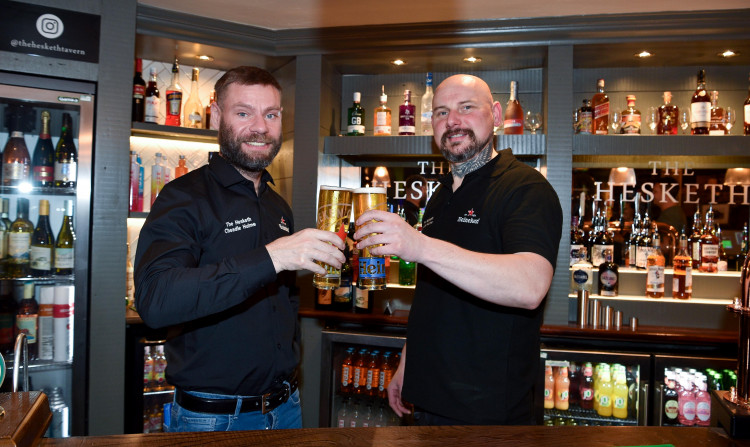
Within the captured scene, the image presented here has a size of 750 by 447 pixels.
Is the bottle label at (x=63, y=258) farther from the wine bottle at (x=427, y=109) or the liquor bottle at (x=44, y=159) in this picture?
the wine bottle at (x=427, y=109)

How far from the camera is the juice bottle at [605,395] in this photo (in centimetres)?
300

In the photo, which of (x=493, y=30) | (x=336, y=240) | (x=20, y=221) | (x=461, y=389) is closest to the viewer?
(x=336, y=240)

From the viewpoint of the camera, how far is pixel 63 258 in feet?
9.51

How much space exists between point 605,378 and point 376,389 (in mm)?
1339

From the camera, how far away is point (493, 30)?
10.4ft

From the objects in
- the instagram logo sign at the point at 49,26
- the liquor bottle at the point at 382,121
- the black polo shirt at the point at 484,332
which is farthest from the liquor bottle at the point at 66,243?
the black polo shirt at the point at 484,332

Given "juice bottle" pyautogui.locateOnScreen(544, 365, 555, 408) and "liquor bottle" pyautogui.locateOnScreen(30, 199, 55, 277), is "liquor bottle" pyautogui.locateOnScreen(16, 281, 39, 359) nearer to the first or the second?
"liquor bottle" pyautogui.locateOnScreen(30, 199, 55, 277)

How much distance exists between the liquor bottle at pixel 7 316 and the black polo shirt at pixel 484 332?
7.51ft

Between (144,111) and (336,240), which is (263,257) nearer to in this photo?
(336,240)

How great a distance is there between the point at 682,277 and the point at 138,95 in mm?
3581

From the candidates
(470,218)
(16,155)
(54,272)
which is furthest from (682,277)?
(16,155)

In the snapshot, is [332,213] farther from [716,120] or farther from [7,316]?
[716,120]

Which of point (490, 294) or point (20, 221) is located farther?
point (20, 221)

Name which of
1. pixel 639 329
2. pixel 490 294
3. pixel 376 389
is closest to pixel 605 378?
pixel 639 329
